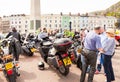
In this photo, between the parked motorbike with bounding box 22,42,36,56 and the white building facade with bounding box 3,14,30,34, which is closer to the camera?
the parked motorbike with bounding box 22,42,36,56

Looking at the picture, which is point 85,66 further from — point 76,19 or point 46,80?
point 76,19

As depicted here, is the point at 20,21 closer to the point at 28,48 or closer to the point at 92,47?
the point at 28,48

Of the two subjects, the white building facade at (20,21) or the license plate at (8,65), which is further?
the white building facade at (20,21)

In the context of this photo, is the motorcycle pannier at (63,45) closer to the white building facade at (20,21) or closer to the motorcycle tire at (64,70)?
the motorcycle tire at (64,70)

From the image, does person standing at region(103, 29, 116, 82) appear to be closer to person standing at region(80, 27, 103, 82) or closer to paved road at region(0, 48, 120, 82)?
person standing at region(80, 27, 103, 82)

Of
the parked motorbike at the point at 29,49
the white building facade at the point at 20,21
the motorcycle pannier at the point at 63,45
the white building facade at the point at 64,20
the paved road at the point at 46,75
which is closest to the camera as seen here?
the motorcycle pannier at the point at 63,45

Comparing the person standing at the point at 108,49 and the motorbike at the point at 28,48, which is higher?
the person standing at the point at 108,49

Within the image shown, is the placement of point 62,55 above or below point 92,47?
below

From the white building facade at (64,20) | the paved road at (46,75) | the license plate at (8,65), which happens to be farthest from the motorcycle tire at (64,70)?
the white building facade at (64,20)

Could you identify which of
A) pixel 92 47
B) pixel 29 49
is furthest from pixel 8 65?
pixel 29 49

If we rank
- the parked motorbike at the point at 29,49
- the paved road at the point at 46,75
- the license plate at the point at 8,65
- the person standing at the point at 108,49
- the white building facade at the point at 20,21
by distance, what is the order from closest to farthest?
1. the license plate at the point at 8,65
2. the person standing at the point at 108,49
3. the paved road at the point at 46,75
4. the parked motorbike at the point at 29,49
5. the white building facade at the point at 20,21

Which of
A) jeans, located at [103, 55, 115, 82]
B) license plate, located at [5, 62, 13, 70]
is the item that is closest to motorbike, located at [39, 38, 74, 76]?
jeans, located at [103, 55, 115, 82]

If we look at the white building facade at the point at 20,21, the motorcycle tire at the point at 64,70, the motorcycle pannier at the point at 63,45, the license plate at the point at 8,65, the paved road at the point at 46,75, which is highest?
the motorcycle pannier at the point at 63,45

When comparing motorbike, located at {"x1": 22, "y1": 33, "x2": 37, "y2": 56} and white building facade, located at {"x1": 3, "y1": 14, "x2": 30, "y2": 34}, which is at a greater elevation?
motorbike, located at {"x1": 22, "y1": 33, "x2": 37, "y2": 56}
